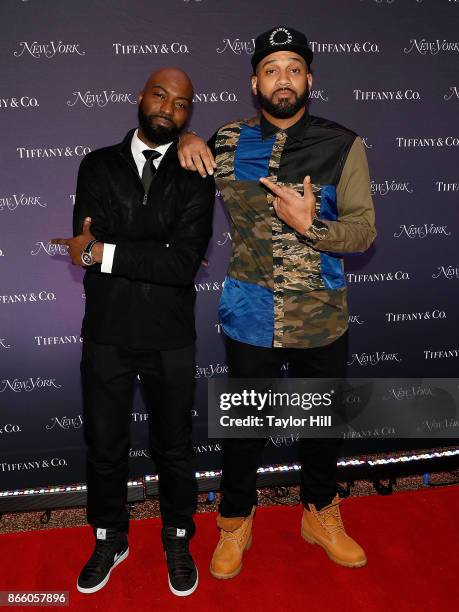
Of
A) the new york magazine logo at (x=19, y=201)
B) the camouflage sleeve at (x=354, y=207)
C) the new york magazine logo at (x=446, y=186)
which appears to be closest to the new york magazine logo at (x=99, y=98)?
the new york magazine logo at (x=19, y=201)

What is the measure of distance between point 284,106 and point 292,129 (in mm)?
127

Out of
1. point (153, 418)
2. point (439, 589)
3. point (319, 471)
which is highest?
point (153, 418)

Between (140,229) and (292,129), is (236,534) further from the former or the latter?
(292,129)

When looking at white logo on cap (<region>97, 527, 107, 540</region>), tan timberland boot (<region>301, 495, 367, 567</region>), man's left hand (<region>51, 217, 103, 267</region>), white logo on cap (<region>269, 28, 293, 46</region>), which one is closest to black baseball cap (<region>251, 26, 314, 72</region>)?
white logo on cap (<region>269, 28, 293, 46</region>)

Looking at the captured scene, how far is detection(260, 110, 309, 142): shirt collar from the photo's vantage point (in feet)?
8.22

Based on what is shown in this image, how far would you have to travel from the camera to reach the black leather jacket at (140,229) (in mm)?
2387

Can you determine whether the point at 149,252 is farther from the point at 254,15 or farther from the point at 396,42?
the point at 396,42

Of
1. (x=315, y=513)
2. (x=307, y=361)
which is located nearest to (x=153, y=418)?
(x=307, y=361)

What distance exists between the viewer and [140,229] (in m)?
2.41

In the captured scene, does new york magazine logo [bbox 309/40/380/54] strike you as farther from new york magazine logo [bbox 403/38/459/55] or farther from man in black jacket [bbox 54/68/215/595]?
man in black jacket [bbox 54/68/215/595]

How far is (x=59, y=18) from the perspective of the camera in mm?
2996

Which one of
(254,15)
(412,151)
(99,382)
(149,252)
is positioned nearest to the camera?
(149,252)

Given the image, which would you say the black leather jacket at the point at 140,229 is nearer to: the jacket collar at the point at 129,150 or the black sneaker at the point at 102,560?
the jacket collar at the point at 129,150

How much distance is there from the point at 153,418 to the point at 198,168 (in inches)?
43.1
